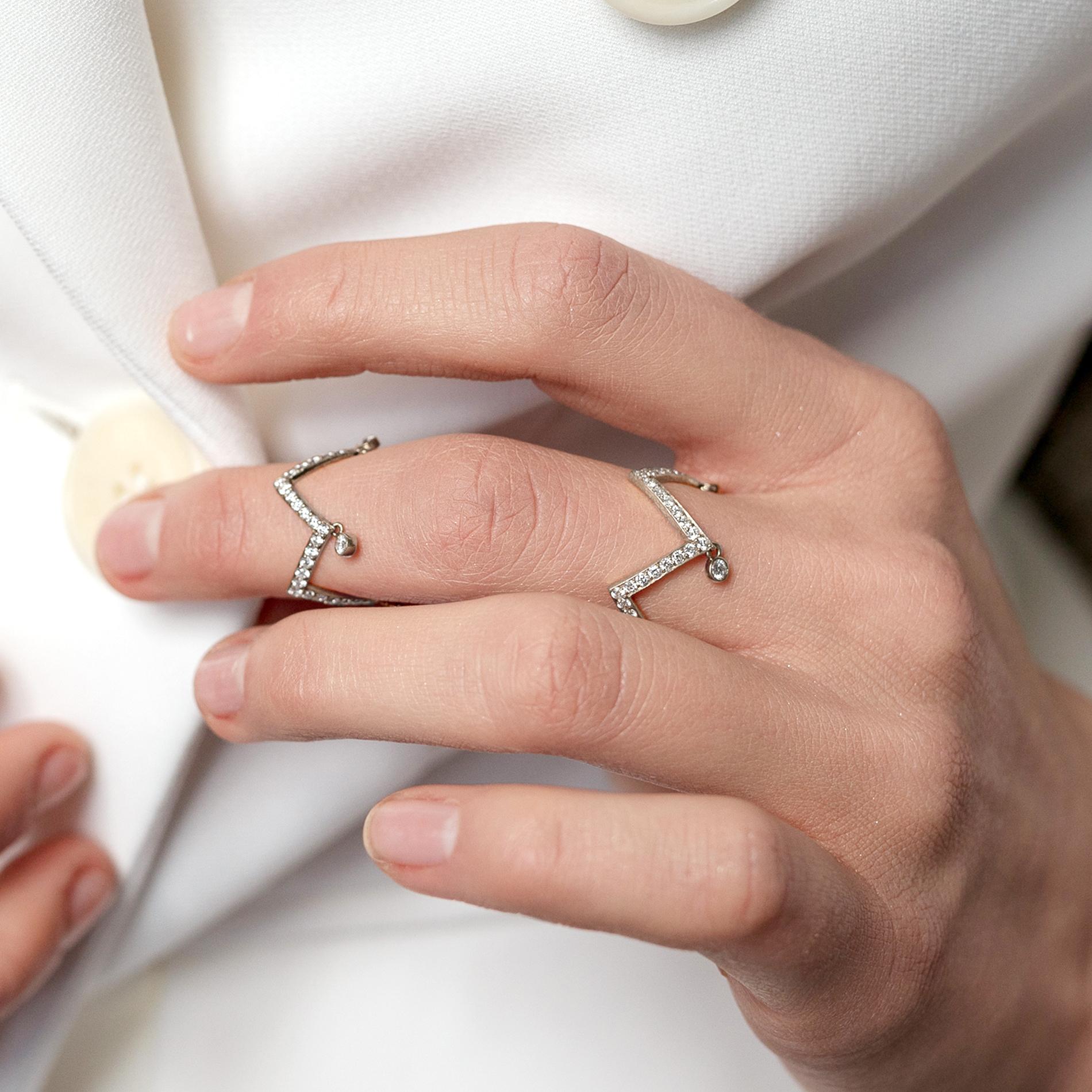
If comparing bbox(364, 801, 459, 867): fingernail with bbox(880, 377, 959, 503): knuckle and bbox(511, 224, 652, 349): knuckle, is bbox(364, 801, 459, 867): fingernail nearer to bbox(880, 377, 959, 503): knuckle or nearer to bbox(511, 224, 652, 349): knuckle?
bbox(511, 224, 652, 349): knuckle

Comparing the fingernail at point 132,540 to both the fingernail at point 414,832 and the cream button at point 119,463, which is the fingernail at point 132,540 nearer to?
the cream button at point 119,463

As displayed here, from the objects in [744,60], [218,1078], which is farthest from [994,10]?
[218,1078]

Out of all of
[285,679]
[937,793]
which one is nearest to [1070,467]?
[937,793]

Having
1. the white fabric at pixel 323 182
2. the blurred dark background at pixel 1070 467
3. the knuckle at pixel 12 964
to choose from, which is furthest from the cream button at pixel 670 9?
the blurred dark background at pixel 1070 467

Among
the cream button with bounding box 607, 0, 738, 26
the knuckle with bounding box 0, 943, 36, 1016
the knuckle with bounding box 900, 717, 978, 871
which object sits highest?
the cream button with bounding box 607, 0, 738, 26

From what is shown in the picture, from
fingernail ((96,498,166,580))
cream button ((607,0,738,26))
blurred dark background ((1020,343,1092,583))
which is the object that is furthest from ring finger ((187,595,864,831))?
blurred dark background ((1020,343,1092,583))

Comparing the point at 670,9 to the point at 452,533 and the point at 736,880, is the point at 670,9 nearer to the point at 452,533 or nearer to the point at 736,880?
the point at 452,533
